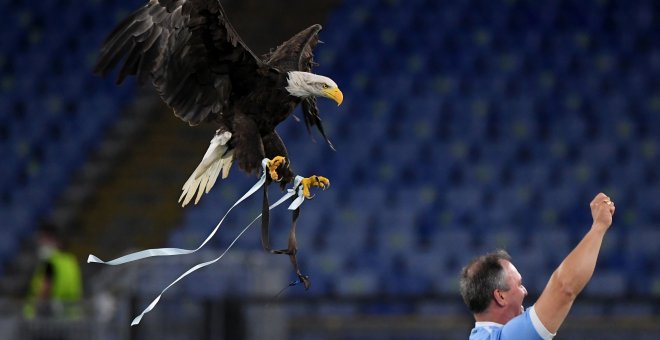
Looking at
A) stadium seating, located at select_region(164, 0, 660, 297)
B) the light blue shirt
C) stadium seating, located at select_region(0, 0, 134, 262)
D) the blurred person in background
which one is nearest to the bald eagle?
the light blue shirt

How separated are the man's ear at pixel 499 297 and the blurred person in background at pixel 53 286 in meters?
5.84

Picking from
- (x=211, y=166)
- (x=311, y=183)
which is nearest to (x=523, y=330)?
(x=311, y=183)

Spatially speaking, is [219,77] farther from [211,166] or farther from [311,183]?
[311,183]

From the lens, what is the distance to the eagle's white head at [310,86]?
4.08 meters

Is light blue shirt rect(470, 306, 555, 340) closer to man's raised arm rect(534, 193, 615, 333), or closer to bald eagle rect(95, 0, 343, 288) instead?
man's raised arm rect(534, 193, 615, 333)

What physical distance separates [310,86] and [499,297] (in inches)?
35.8

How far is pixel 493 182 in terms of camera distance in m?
12.4

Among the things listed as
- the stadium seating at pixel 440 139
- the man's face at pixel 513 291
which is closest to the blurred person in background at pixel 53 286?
the stadium seating at pixel 440 139

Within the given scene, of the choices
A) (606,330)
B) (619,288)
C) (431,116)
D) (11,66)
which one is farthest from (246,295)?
(11,66)

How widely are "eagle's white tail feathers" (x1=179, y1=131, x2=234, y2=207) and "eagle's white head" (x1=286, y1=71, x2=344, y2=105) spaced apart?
27cm

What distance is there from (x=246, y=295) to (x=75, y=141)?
532 cm

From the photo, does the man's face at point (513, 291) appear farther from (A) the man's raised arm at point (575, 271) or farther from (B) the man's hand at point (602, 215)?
(B) the man's hand at point (602, 215)

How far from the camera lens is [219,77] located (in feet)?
13.8

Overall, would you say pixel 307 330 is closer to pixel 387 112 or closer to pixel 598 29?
pixel 387 112
